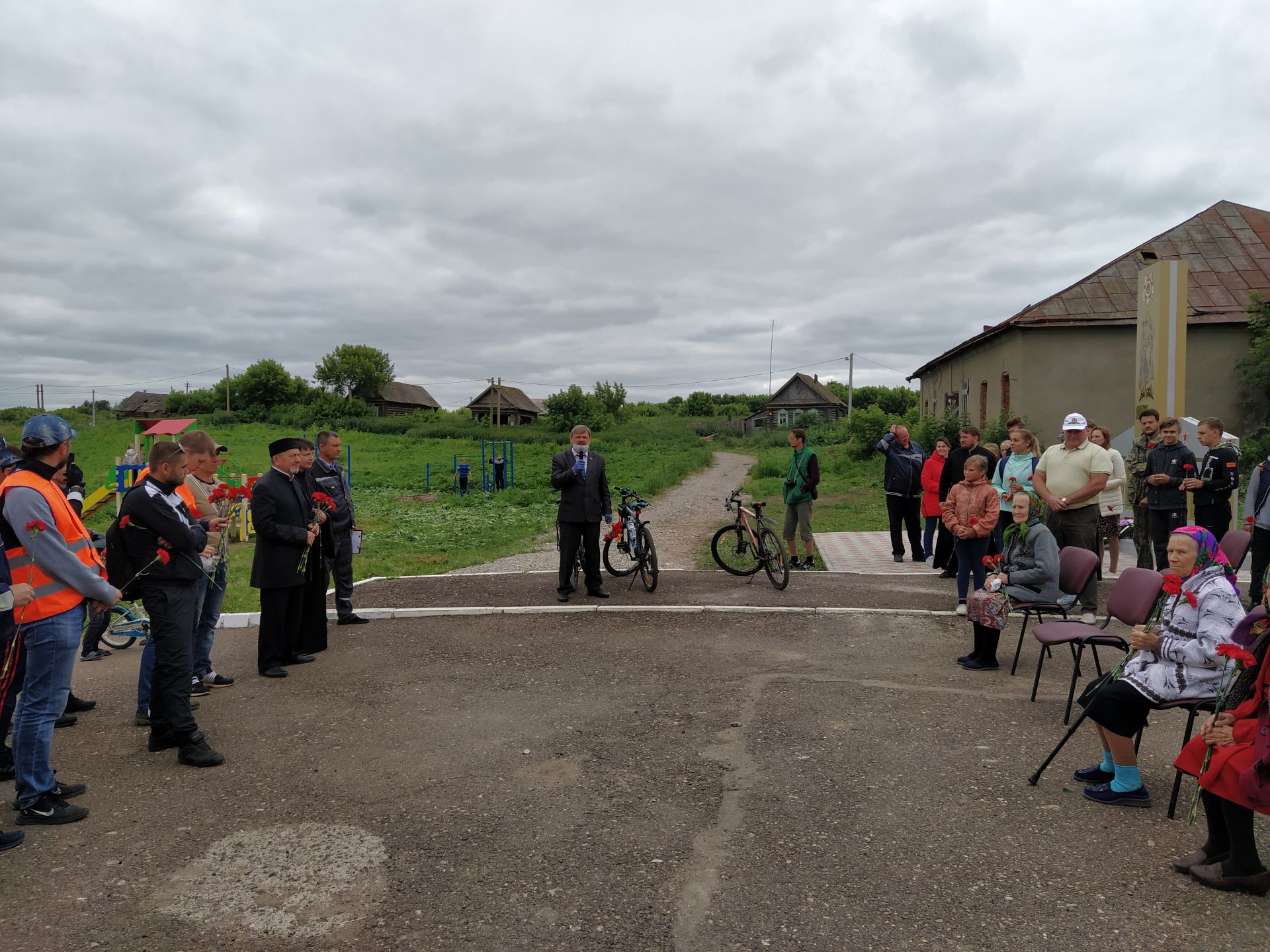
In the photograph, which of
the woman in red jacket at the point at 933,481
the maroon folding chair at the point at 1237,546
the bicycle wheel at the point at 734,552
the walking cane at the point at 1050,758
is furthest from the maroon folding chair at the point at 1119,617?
the woman in red jacket at the point at 933,481

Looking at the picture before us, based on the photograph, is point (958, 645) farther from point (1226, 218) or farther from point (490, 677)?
point (1226, 218)

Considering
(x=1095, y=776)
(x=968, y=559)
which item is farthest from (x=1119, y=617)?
(x=968, y=559)

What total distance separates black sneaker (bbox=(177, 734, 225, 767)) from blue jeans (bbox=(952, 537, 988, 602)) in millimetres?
6248

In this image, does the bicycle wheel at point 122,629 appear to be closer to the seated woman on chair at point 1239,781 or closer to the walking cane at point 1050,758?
the walking cane at point 1050,758

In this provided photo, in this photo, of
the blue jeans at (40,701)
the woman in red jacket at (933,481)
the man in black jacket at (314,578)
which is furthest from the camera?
the woman in red jacket at (933,481)

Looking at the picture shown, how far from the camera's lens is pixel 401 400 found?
104 meters

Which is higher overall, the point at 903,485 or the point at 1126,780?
the point at 903,485

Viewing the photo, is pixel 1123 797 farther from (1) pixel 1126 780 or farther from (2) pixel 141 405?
(2) pixel 141 405

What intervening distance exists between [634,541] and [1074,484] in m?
4.70

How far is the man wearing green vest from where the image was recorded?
36.2ft

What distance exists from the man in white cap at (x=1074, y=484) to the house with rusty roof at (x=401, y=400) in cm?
9189

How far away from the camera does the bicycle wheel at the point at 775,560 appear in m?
9.88

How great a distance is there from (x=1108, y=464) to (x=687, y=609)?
4.21 metres

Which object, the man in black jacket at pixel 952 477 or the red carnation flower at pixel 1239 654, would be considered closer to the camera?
the red carnation flower at pixel 1239 654
